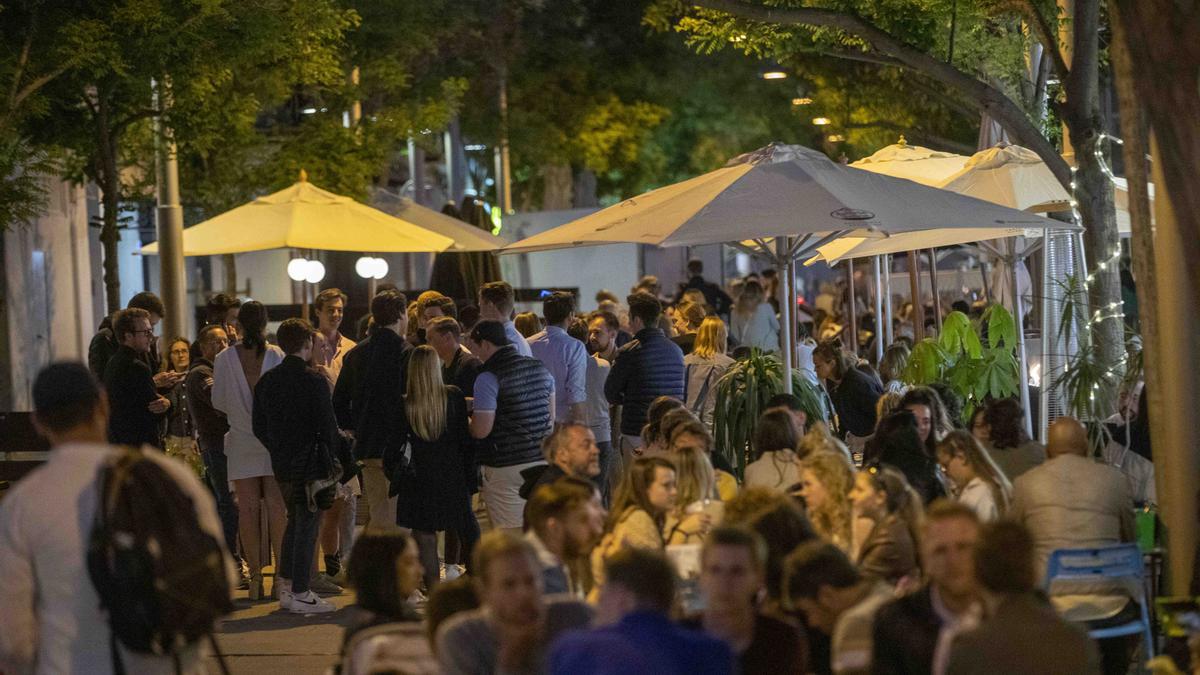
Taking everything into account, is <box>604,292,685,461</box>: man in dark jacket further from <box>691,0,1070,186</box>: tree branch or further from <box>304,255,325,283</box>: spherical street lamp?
<box>304,255,325,283</box>: spherical street lamp

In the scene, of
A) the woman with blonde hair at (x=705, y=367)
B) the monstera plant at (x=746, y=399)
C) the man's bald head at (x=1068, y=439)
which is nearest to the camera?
the man's bald head at (x=1068, y=439)

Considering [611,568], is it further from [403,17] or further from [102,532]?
[403,17]

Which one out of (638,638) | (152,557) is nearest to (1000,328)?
(638,638)

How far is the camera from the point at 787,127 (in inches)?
2039

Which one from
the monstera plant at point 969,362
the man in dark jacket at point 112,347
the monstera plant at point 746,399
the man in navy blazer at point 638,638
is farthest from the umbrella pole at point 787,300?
the man in navy blazer at point 638,638

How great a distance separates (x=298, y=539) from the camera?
11656mm

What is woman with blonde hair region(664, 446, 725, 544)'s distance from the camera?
314 inches

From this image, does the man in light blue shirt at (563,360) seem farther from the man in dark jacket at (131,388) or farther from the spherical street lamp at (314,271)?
the spherical street lamp at (314,271)

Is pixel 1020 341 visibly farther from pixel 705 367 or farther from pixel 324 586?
pixel 324 586

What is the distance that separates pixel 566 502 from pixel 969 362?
8050 millimetres

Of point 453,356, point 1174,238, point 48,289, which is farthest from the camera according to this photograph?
point 48,289

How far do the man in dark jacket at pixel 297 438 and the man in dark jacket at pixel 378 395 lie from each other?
0.46 m

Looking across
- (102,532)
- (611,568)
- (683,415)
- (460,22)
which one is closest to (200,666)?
(102,532)

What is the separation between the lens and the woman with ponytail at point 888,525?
7.31m
